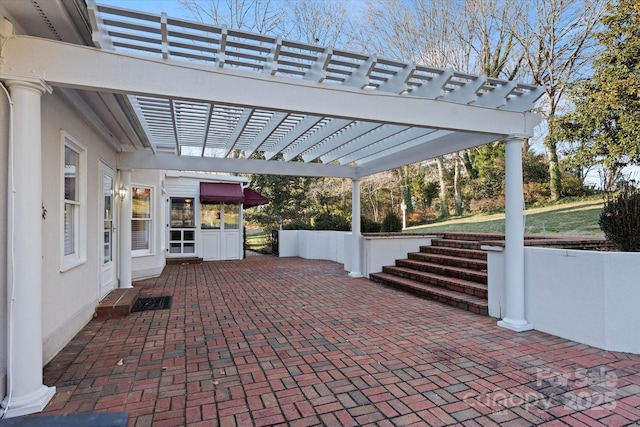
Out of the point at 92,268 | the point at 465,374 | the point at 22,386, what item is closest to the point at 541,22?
the point at 465,374

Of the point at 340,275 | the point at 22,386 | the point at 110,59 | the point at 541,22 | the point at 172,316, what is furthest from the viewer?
the point at 541,22

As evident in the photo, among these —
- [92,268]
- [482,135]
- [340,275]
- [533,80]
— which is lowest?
[340,275]

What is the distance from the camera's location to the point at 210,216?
13.3 meters

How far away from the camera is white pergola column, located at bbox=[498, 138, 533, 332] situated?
4.84 meters

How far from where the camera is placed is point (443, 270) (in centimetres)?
730

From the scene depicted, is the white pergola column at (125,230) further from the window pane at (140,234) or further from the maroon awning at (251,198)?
the maroon awning at (251,198)

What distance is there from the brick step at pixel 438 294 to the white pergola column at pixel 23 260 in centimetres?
545

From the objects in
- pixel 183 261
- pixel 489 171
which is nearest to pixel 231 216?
pixel 183 261

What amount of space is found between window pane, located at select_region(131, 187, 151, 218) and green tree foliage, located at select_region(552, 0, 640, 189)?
12.0 meters

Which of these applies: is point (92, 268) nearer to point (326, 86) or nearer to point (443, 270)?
point (326, 86)

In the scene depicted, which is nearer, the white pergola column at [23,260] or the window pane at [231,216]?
the white pergola column at [23,260]

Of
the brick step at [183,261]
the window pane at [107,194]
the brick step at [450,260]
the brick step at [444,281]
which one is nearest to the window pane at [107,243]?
the window pane at [107,194]

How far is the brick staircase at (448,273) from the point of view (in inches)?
238

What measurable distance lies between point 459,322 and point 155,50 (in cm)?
510
